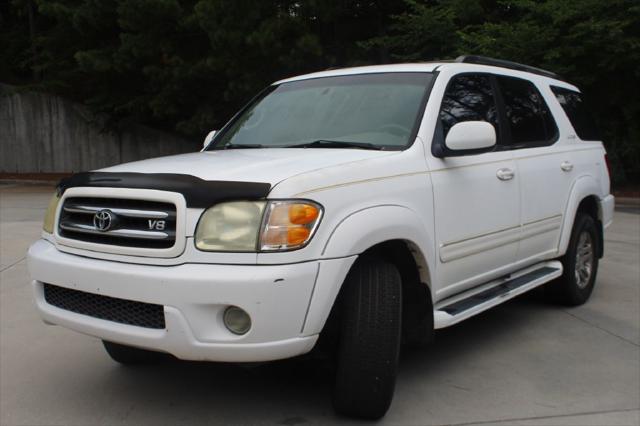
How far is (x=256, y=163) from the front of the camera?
10.7ft

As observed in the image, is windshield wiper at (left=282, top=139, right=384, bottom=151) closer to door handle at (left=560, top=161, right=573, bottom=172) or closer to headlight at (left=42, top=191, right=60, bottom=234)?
headlight at (left=42, top=191, right=60, bottom=234)

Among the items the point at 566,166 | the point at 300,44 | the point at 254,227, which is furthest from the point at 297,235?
the point at 300,44

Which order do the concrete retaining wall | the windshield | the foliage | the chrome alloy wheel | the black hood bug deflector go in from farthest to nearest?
the concrete retaining wall
the foliage
the chrome alloy wheel
the windshield
the black hood bug deflector

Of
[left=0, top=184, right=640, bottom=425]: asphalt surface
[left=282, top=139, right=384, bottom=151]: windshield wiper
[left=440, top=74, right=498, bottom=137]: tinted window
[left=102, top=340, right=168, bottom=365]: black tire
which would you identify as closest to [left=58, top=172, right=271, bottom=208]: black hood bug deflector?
[left=282, top=139, right=384, bottom=151]: windshield wiper

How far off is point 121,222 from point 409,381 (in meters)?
1.84

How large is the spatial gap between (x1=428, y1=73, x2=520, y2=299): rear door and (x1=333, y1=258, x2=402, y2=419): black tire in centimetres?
58

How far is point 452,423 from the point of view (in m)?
3.22

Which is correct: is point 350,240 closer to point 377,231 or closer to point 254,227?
point 377,231

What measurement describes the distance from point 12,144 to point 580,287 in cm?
2243

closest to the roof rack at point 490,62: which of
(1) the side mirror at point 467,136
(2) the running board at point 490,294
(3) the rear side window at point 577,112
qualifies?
(3) the rear side window at point 577,112

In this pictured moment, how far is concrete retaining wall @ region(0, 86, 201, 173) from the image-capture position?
2309 centimetres

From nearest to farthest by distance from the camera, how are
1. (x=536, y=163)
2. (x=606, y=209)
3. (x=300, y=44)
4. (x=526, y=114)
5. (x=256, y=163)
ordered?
1. (x=256, y=163)
2. (x=536, y=163)
3. (x=526, y=114)
4. (x=606, y=209)
5. (x=300, y=44)

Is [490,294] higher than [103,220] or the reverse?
the reverse

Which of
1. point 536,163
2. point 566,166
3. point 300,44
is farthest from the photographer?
point 300,44
